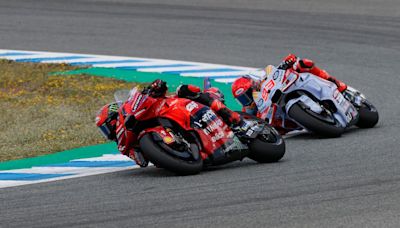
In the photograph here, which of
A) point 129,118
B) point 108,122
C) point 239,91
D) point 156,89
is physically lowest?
point 239,91

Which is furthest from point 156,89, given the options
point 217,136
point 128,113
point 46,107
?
point 46,107

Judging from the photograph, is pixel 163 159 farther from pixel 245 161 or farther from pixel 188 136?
pixel 245 161

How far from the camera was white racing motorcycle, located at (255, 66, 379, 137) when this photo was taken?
12.3 meters

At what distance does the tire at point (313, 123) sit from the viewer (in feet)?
40.2

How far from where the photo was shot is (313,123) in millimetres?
12234

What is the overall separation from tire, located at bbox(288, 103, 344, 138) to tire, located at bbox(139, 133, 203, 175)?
235cm

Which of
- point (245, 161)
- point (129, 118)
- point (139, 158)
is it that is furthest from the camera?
point (245, 161)

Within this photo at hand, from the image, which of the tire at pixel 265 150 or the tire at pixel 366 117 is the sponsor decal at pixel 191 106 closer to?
the tire at pixel 265 150

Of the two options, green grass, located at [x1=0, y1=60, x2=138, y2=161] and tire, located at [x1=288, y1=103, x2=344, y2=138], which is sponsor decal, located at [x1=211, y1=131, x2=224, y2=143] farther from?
green grass, located at [x1=0, y1=60, x2=138, y2=161]

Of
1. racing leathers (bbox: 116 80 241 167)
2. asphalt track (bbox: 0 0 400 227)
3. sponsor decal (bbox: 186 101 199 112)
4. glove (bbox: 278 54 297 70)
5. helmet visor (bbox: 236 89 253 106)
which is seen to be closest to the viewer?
asphalt track (bbox: 0 0 400 227)

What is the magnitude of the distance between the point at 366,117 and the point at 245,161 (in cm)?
250

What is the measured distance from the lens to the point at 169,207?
8.88m

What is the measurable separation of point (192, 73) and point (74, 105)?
3256mm

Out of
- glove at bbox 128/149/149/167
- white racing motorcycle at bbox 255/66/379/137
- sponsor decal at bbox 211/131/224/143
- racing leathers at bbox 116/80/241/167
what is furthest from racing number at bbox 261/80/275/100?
glove at bbox 128/149/149/167
